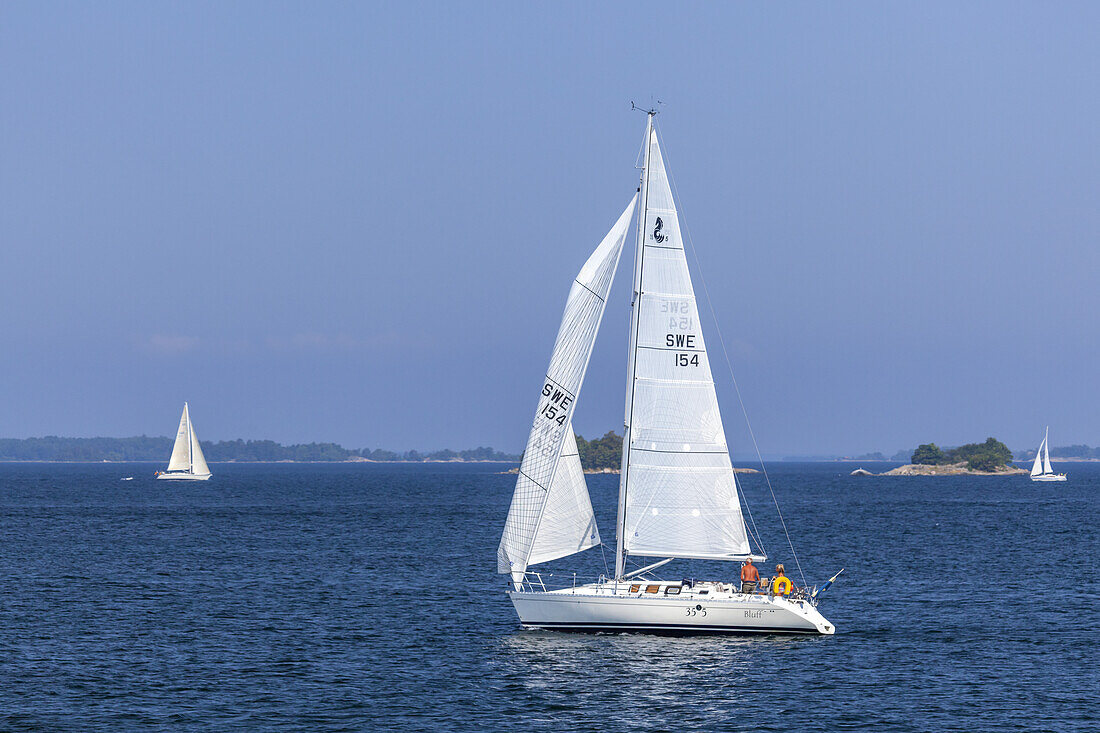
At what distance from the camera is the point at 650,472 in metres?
39.2

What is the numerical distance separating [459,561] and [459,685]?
34.6 m

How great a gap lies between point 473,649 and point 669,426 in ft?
32.3

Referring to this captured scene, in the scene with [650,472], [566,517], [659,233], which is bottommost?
[566,517]

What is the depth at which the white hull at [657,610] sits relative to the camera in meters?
37.9

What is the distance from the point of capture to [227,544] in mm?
80500

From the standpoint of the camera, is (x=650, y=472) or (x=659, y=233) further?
(x=650, y=472)

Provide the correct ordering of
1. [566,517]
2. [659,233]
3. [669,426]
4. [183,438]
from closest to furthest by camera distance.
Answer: [659,233] < [669,426] < [566,517] < [183,438]

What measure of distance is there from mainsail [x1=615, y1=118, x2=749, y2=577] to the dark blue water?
3539 millimetres

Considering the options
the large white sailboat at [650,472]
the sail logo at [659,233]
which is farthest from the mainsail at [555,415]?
the sail logo at [659,233]

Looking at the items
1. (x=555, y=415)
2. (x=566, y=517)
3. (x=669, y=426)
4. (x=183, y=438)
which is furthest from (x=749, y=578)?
(x=183, y=438)

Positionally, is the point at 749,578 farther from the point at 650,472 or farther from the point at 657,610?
the point at 650,472

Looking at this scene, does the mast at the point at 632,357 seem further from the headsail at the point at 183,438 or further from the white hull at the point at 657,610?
the headsail at the point at 183,438

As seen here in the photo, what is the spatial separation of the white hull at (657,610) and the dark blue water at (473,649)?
2.08 feet

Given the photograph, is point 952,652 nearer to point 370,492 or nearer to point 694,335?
point 694,335
